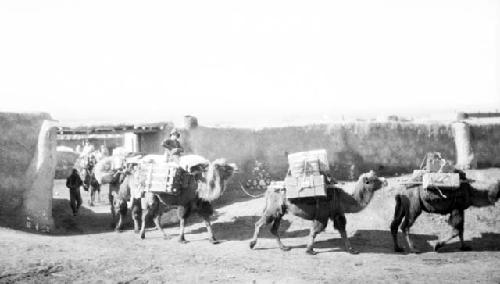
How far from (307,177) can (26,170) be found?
7.42m

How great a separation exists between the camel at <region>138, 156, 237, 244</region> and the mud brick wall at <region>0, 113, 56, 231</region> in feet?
8.87

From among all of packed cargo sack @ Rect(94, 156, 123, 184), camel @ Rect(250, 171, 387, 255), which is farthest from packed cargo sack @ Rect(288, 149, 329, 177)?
packed cargo sack @ Rect(94, 156, 123, 184)

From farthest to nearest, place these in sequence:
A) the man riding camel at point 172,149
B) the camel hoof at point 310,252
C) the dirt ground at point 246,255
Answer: the man riding camel at point 172,149 < the camel hoof at point 310,252 < the dirt ground at point 246,255

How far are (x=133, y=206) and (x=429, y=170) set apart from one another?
7.83 meters

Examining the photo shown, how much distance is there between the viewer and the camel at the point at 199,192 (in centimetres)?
1162

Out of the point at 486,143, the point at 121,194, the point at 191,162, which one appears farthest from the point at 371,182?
the point at 486,143

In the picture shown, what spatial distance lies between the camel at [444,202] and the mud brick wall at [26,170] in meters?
8.85

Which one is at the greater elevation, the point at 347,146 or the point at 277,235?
the point at 347,146

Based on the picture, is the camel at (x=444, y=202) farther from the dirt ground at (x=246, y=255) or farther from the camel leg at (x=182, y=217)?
the camel leg at (x=182, y=217)

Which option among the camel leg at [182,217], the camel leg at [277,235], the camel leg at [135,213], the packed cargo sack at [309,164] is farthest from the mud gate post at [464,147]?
the camel leg at [135,213]

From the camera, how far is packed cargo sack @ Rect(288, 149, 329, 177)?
10555 mm

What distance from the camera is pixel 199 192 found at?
12.0 m

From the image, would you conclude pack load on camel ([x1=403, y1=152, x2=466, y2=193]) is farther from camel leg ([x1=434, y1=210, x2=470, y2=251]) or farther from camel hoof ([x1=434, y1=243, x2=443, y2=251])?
camel hoof ([x1=434, y1=243, x2=443, y2=251])

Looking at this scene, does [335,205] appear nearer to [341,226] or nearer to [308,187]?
[341,226]
